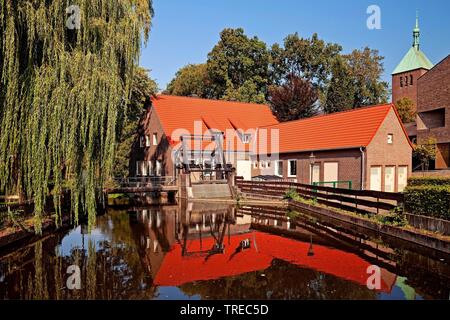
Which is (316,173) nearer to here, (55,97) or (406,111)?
(55,97)

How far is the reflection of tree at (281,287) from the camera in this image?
6.66 m

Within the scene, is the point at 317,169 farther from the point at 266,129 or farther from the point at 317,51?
the point at 317,51

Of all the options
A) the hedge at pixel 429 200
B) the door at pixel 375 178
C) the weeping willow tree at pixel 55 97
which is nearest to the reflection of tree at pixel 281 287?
the hedge at pixel 429 200

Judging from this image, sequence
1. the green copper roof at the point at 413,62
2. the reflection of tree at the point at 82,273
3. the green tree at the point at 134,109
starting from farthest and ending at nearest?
1. the green copper roof at the point at 413,62
2. the green tree at the point at 134,109
3. the reflection of tree at the point at 82,273

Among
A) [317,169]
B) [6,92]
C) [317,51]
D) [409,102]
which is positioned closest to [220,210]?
[317,169]

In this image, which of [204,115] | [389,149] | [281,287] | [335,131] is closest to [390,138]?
[389,149]

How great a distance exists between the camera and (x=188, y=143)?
27.9 metres

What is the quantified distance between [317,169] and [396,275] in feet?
55.2

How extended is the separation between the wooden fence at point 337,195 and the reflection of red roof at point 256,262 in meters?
3.74

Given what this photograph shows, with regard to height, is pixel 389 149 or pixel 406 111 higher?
pixel 406 111

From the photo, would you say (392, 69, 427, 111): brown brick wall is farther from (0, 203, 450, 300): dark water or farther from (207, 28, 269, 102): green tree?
(0, 203, 450, 300): dark water

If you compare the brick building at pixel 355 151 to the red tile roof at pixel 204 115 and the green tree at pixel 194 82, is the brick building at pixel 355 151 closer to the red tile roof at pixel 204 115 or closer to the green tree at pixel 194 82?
the red tile roof at pixel 204 115

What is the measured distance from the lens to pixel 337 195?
52.7 ft

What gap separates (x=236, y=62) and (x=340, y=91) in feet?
43.6
